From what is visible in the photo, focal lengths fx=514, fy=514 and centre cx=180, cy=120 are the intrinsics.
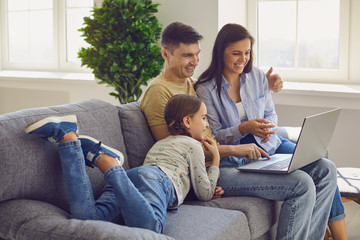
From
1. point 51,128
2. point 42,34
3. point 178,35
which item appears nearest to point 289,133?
point 178,35

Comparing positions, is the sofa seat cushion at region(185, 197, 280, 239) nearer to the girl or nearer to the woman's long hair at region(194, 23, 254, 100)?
the girl

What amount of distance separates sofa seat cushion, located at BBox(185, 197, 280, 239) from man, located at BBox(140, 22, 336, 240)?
0.17 ft

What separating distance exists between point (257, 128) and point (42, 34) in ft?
12.1

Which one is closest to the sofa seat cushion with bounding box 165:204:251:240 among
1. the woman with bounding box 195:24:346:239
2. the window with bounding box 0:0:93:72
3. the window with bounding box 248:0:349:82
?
the woman with bounding box 195:24:346:239

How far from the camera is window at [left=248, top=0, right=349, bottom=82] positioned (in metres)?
3.85

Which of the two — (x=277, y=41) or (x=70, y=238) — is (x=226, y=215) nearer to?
(x=70, y=238)

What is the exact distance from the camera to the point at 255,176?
2.38 meters

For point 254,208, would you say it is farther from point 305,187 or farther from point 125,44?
point 125,44

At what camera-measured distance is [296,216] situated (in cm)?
227

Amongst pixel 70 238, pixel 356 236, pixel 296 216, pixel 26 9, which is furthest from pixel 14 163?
pixel 26 9

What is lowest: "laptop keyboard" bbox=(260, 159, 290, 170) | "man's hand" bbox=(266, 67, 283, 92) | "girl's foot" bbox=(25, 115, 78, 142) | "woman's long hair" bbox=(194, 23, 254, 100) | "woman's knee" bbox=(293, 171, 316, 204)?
"woman's knee" bbox=(293, 171, 316, 204)

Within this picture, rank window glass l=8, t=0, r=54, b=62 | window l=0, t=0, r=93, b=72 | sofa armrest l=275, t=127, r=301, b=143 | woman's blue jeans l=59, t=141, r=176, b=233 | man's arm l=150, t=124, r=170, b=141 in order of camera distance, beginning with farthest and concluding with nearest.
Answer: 1. window glass l=8, t=0, r=54, b=62
2. window l=0, t=0, r=93, b=72
3. sofa armrest l=275, t=127, r=301, b=143
4. man's arm l=150, t=124, r=170, b=141
5. woman's blue jeans l=59, t=141, r=176, b=233

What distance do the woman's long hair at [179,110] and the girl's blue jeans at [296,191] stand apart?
0.33m

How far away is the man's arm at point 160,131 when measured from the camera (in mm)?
2457
